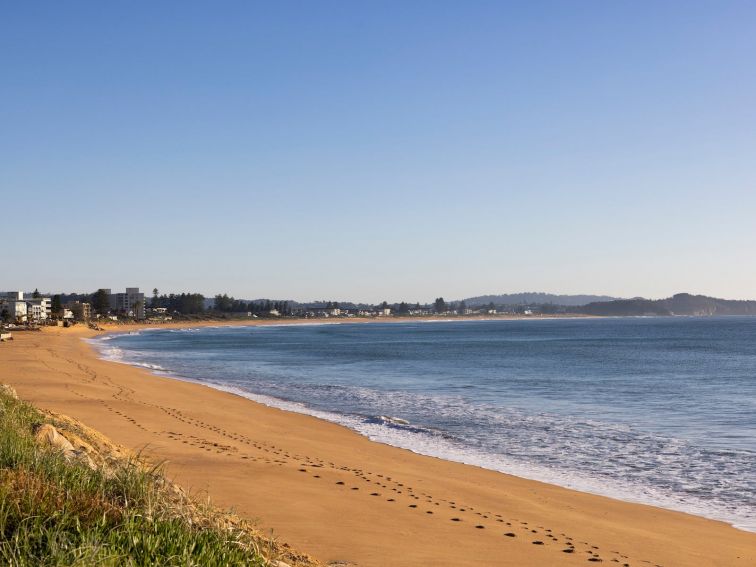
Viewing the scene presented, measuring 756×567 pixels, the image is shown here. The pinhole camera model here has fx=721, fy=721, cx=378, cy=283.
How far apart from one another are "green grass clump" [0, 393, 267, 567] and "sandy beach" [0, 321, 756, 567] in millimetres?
2715

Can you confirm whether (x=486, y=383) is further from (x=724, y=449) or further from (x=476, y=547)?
(x=476, y=547)

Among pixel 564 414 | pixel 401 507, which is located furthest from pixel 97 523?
pixel 564 414

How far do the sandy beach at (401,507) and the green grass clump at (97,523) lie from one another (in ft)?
8.91

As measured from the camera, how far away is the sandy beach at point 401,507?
399 inches

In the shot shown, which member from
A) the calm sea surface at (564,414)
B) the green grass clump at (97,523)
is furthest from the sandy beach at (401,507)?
the green grass clump at (97,523)

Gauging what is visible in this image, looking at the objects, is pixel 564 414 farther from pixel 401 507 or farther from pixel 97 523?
pixel 97 523

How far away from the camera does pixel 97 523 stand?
599cm

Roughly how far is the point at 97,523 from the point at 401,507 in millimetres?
7090

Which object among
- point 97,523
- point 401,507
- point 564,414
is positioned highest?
point 97,523

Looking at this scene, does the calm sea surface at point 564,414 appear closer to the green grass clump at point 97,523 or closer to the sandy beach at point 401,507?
the sandy beach at point 401,507

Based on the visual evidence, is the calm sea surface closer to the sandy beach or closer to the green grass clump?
the sandy beach

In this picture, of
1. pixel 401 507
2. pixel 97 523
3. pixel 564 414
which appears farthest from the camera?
pixel 564 414

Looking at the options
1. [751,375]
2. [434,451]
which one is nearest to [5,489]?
[434,451]

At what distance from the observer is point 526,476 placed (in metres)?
16.7
